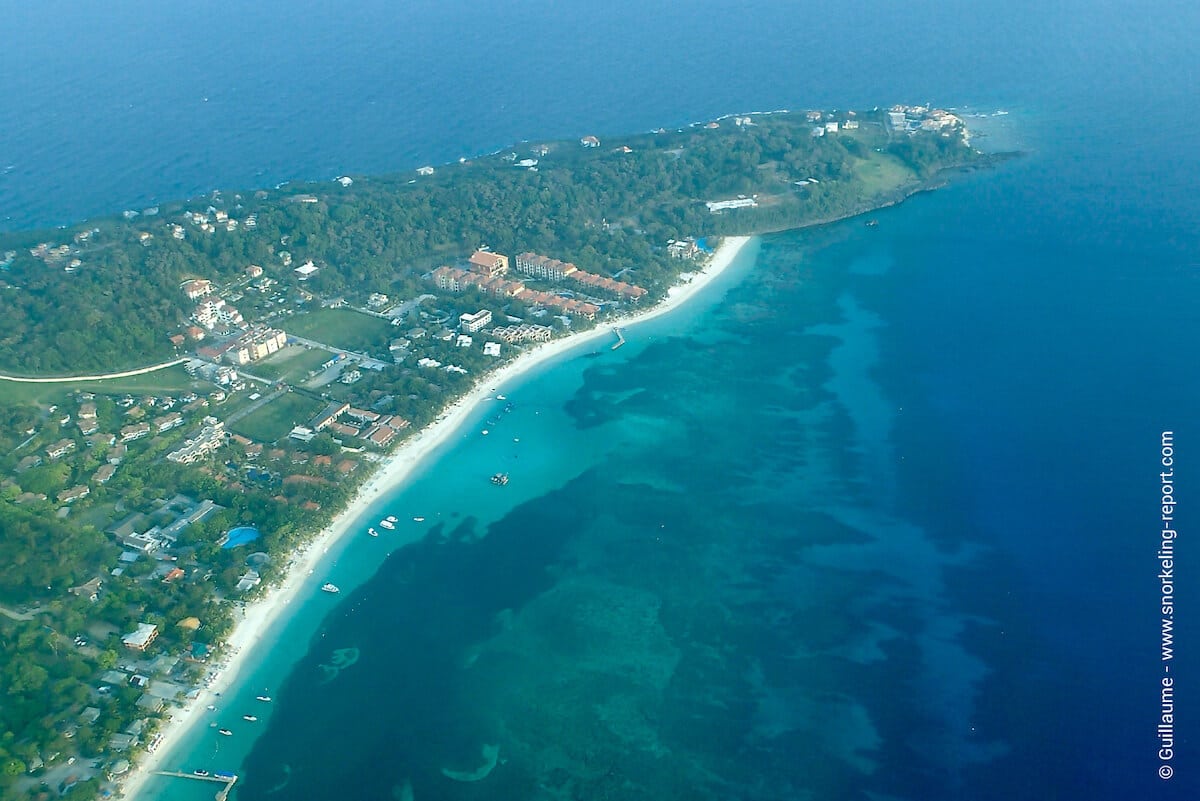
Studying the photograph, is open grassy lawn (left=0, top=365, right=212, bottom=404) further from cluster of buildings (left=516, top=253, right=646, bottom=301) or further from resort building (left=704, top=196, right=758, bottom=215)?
resort building (left=704, top=196, right=758, bottom=215)

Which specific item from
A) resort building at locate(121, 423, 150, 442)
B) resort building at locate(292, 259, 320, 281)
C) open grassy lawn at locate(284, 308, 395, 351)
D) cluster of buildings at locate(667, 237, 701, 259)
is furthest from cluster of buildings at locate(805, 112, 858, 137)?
resort building at locate(121, 423, 150, 442)

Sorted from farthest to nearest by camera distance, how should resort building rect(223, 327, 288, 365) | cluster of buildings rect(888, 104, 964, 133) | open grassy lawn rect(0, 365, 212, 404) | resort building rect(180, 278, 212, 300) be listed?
cluster of buildings rect(888, 104, 964, 133)
resort building rect(180, 278, 212, 300)
resort building rect(223, 327, 288, 365)
open grassy lawn rect(0, 365, 212, 404)

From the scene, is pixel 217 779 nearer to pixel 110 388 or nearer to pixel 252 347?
pixel 110 388

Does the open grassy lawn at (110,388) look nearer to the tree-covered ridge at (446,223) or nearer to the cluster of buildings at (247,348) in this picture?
the tree-covered ridge at (446,223)

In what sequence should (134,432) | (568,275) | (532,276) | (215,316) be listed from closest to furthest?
(134,432), (215,316), (568,275), (532,276)

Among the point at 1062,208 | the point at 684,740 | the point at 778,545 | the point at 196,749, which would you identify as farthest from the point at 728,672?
the point at 1062,208

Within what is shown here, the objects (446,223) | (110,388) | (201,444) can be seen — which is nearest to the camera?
(201,444)

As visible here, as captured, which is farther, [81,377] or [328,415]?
[81,377]

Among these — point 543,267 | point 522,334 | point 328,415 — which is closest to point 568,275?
point 543,267
